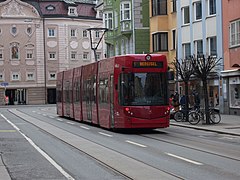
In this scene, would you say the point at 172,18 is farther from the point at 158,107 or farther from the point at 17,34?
the point at 17,34

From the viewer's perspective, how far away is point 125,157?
14797 millimetres

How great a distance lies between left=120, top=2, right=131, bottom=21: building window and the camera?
2089 inches

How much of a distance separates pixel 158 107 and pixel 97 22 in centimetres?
6709

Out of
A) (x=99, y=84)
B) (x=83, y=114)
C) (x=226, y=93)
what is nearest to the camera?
(x=99, y=84)

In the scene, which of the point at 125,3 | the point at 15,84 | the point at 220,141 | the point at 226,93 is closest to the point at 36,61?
the point at 15,84

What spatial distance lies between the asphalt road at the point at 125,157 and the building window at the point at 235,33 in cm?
1420

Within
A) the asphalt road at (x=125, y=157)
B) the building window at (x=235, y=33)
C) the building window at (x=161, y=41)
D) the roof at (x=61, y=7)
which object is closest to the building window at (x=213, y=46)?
the building window at (x=235, y=33)

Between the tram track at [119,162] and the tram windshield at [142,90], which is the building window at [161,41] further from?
the tram track at [119,162]

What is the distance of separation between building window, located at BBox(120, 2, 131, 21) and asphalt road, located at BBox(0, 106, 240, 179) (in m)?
32.0

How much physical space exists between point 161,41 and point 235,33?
12660 mm

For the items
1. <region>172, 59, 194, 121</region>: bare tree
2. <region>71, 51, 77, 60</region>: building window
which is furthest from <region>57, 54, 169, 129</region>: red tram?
<region>71, 51, 77, 60</region>: building window

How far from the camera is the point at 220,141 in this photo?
787 inches

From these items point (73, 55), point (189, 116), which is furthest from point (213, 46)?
point (73, 55)

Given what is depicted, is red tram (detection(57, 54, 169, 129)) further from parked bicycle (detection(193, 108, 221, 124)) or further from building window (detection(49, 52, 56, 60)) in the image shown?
building window (detection(49, 52, 56, 60))
